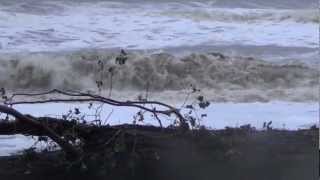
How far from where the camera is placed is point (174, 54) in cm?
1388

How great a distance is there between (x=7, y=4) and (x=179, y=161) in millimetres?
16445

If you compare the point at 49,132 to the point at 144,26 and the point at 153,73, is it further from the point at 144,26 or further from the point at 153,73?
the point at 144,26

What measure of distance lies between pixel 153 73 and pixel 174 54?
205 centimetres

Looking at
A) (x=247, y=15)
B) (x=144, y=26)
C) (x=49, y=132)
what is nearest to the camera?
(x=49, y=132)

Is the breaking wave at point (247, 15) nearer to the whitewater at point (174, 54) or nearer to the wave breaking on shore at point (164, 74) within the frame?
the whitewater at point (174, 54)

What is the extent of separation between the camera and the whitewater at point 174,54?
30.1ft

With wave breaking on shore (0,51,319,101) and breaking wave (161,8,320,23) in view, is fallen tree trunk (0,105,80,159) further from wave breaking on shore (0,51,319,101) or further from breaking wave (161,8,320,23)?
breaking wave (161,8,320,23)

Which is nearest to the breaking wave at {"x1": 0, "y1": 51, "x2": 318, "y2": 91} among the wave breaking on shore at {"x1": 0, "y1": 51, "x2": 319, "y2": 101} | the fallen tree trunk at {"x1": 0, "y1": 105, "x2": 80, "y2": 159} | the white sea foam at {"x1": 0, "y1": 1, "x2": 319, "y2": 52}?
the wave breaking on shore at {"x1": 0, "y1": 51, "x2": 319, "y2": 101}

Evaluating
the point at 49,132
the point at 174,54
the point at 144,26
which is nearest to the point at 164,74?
the point at 174,54

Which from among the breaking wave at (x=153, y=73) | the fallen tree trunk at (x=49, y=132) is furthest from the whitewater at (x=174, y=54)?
the fallen tree trunk at (x=49, y=132)

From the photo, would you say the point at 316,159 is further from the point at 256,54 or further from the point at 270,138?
the point at 256,54

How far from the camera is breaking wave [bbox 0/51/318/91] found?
11281 mm

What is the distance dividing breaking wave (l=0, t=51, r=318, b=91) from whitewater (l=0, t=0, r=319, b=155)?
2 cm

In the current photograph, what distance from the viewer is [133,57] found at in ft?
40.7
